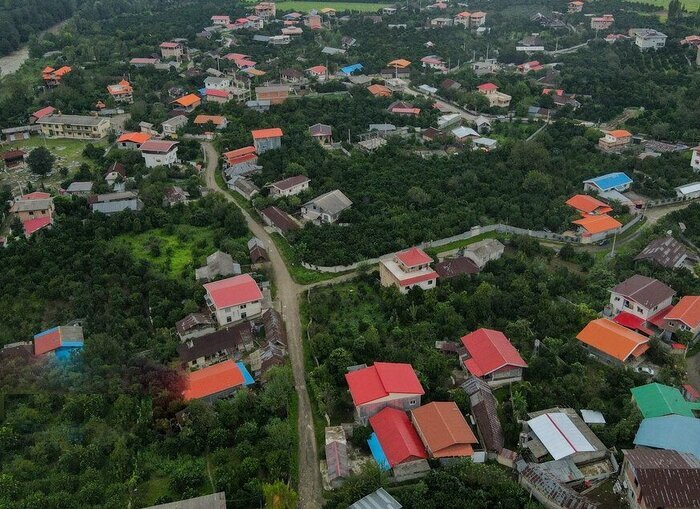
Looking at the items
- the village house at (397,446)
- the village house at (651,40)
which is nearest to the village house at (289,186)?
the village house at (397,446)

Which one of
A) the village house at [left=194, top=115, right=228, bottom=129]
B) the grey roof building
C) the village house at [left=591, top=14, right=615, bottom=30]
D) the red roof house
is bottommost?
the red roof house

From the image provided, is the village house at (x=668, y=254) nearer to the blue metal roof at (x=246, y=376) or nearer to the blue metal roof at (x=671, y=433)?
the blue metal roof at (x=671, y=433)

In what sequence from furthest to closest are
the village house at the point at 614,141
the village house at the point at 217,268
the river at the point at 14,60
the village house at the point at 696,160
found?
the river at the point at 14,60
the village house at the point at 614,141
the village house at the point at 696,160
the village house at the point at 217,268

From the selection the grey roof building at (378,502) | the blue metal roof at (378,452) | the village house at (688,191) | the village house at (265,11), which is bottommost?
the village house at (688,191)

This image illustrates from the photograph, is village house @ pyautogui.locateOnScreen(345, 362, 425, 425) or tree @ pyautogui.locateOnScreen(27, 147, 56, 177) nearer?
village house @ pyautogui.locateOnScreen(345, 362, 425, 425)

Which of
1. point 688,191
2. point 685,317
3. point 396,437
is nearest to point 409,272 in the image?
point 396,437

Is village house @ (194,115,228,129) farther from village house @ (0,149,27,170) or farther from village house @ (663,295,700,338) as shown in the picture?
village house @ (663,295,700,338)

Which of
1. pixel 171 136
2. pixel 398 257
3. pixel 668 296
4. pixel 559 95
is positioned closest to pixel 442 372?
pixel 398 257

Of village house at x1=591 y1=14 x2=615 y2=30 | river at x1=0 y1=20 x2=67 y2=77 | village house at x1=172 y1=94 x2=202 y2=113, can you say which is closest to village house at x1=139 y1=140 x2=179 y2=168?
village house at x1=172 y1=94 x2=202 y2=113
